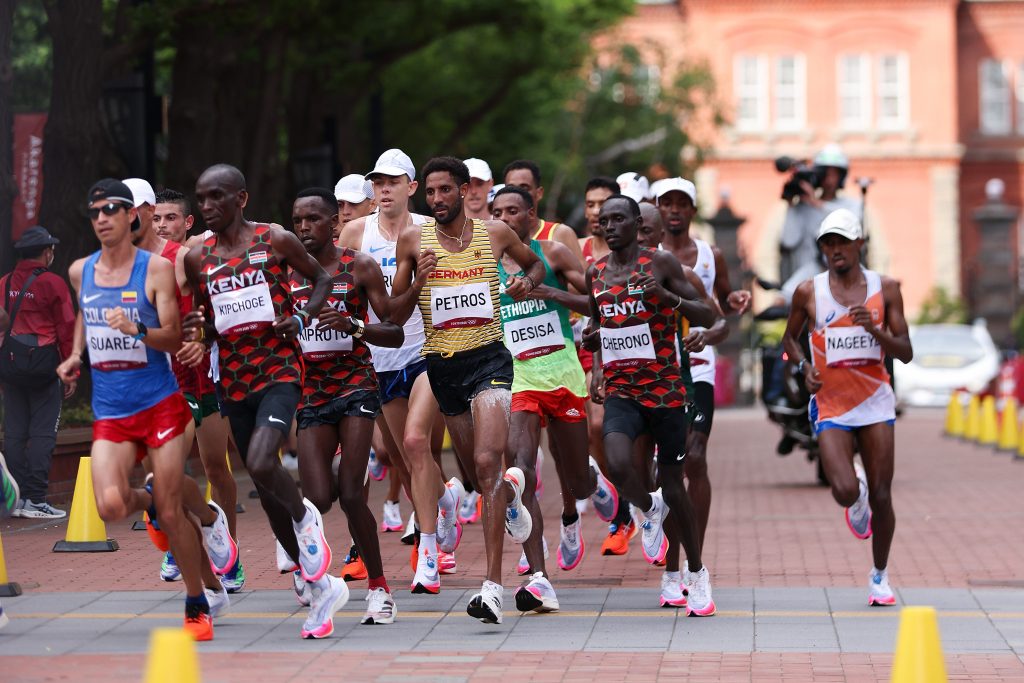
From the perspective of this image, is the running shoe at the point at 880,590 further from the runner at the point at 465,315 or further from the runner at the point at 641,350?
the runner at the point at 465,315

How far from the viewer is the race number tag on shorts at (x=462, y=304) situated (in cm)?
970

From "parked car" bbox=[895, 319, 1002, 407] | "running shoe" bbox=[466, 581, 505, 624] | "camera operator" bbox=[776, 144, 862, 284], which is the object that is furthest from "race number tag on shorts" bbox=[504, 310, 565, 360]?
"parked car" bbox=[895, 319, 1002, 407]

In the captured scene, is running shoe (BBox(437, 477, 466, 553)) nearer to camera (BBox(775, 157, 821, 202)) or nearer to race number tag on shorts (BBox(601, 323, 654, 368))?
race number tag on shorts (BBox(601, 323, 654, 368))

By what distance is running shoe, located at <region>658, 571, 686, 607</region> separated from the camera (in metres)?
10.1

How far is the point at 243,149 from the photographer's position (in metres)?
23.7

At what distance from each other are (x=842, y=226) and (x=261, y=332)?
3077mm

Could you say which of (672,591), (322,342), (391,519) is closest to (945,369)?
(391,519)

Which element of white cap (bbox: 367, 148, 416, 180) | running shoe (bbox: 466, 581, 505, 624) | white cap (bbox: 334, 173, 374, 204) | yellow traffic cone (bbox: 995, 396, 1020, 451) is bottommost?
yellow traffic cone (bbox: 995, 396, 1020, 451)

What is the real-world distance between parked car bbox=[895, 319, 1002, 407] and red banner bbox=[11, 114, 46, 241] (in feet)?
77.5

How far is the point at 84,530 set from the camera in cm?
1264

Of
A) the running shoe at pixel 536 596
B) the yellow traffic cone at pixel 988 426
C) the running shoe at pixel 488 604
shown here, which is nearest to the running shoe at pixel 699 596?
the running shoe at pixel 536 596

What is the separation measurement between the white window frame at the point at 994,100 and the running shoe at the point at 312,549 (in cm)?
6378

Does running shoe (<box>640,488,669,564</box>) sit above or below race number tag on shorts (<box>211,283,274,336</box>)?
below

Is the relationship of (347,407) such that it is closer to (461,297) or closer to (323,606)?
(461,297)
